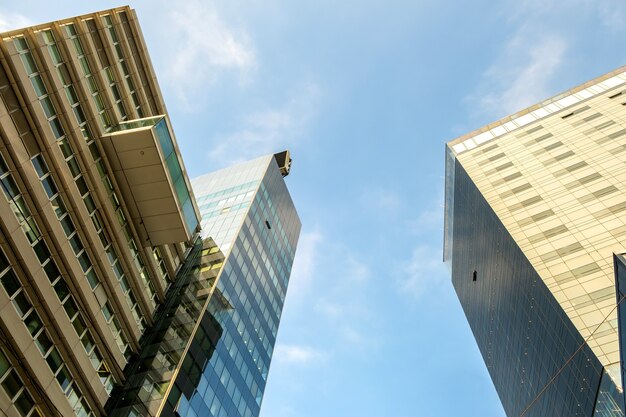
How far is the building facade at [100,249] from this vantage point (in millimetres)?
21391

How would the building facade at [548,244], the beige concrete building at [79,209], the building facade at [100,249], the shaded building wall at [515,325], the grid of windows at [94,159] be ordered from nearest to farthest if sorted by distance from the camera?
1. the beige concrete building at [79,209]
2. the building facade at [100,249]
3. the grid of windows at [94,159]
4. the building facade at [548,244]
5. the shaded building wall at [515,325]

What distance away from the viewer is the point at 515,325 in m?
48.5

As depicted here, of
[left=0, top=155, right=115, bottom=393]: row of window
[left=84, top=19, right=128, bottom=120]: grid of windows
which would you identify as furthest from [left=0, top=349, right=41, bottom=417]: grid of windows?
[left=84, top=19, right=128, bottom=120]: grid of windows

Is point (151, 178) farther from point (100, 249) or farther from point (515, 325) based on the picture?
point (515, 325)

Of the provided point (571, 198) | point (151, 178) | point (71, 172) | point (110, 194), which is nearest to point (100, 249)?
point (110, 194)

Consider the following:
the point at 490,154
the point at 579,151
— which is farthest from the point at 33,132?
the point at 490,154

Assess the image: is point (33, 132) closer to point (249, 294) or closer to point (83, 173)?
point (83, 173)

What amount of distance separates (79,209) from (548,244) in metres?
39.0

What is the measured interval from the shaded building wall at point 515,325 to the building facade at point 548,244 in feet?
0.51

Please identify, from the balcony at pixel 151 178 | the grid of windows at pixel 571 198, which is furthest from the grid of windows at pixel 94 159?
the grid of windows at pixel 571 198

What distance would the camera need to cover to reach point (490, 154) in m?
65.4

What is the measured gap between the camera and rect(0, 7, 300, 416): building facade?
2139 cm

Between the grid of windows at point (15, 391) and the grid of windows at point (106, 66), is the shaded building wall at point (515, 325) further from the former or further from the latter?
the grid of windows at point (106, 66)

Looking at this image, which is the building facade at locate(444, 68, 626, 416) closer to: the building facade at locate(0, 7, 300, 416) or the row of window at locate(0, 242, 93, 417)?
the building facade at locate(0, 7, 300, 416)
